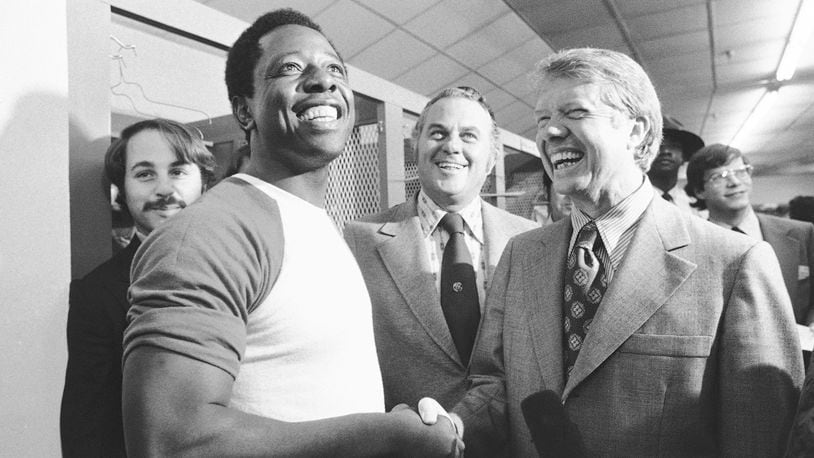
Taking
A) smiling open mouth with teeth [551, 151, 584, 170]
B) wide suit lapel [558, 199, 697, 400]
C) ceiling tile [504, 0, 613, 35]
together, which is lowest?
wide suit lapel [558, 199, 697, 400]

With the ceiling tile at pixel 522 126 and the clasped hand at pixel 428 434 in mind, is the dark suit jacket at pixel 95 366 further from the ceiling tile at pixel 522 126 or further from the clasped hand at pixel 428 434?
the ceiling tile at pixel 522 126

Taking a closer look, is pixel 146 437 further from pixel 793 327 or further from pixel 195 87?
pixel 195 87

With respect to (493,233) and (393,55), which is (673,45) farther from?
(493,233)

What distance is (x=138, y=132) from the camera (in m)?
1.46

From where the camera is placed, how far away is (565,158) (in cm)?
154

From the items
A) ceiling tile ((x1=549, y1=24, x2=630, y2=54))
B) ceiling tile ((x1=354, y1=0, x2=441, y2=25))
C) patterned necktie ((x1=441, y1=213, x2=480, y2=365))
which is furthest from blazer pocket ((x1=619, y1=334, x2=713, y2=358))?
ceiling tile ((x1=549, y1=24, x2=630, y2=54))

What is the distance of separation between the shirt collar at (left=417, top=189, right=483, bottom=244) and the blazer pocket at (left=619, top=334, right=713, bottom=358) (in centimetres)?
80

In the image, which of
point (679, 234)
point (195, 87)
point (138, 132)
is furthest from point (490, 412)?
point (195, 87)

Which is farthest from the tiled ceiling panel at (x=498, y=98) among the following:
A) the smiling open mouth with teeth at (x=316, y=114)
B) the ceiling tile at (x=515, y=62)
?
the smiling open mouth with teeth at (x=316, y=114)

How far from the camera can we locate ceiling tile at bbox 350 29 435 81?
7.21 m

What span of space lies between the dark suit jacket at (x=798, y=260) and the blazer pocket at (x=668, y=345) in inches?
78.7

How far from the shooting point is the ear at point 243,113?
120cm

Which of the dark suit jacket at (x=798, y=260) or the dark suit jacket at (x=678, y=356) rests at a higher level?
the dark suit jacket at (x=798, y=260)

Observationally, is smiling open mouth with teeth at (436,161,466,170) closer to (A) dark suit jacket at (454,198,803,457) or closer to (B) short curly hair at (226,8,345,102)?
(A) dark suit jacket at (454,198,803,457)
